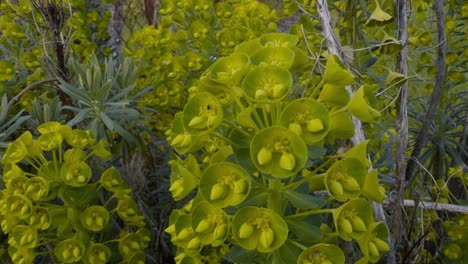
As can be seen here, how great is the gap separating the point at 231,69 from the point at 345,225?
379 millimetres

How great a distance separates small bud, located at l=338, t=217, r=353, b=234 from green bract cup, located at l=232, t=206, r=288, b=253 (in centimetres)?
12

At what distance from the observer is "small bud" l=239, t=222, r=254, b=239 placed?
1.02m

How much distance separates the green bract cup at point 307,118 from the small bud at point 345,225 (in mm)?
183

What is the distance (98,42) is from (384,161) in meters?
1.47

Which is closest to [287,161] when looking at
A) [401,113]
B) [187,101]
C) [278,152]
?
[278,152]

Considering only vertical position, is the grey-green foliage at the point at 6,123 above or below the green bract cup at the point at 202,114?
below

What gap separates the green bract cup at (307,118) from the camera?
0.98 m

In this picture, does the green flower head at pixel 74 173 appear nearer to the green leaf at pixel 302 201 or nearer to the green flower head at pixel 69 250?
the green flower head at pixel 69 250

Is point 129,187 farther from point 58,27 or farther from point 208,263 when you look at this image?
point 58,27

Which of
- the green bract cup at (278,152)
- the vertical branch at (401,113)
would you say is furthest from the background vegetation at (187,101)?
the green bract cup at (278,152)

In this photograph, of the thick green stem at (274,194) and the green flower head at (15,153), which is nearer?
the thick green stem at (274,194)

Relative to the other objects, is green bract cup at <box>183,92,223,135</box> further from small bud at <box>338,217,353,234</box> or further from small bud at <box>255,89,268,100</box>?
small bud at <box>338,217,353,234</box>

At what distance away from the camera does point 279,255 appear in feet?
3.59

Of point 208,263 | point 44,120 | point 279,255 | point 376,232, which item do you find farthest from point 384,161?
point 44,120
